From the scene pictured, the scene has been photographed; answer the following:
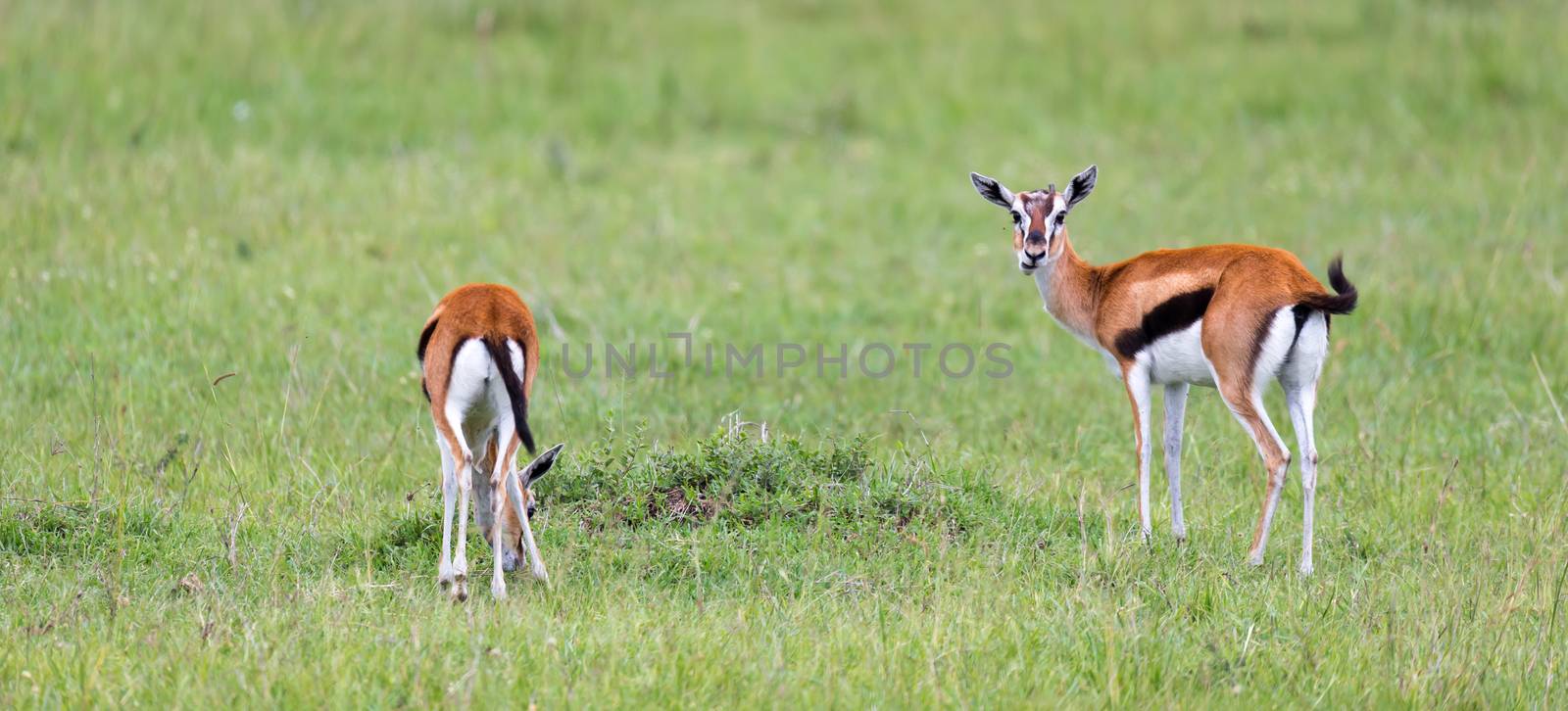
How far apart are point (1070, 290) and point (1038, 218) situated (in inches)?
17.1

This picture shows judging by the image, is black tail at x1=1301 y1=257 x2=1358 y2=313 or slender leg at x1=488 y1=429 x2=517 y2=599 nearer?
slender leg at x1=488 y1=429 x2=517 y2=599

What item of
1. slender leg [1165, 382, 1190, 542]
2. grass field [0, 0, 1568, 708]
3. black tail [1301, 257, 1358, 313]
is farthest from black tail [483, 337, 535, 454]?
black tail [1301, 257, 1358, 313]

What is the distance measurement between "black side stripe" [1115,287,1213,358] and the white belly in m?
0.02

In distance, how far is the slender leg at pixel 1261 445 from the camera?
5.54 metres

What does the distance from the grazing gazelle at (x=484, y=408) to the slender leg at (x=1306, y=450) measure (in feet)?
8.57

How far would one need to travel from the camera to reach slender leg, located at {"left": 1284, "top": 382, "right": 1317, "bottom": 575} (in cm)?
544

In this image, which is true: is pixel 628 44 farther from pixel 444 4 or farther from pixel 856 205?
pixel 856 205

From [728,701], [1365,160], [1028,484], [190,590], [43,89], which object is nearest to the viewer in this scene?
[728,701]

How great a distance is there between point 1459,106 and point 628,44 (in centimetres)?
719

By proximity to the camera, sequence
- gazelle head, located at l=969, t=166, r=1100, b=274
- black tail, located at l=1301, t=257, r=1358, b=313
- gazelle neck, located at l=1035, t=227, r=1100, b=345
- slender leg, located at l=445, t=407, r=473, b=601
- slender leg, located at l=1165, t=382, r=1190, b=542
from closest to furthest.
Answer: slender leg, located at l=445, t=407, r=473, b=601 → black tail, located at l=1301, t=257, r=1358, b=313 → slender leg, located at l=1165, t=382, r=1190, b=542 → gazelle head, located at l=969, t=166, r=1100, b=274 → gazelle neck, located at l=1035, t=227, r=1100, b=345

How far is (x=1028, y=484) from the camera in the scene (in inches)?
246

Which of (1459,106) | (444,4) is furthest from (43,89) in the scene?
(1459,106)

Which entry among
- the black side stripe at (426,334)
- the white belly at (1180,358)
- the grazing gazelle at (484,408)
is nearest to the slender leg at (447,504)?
the grazing gazelle at (484,408)

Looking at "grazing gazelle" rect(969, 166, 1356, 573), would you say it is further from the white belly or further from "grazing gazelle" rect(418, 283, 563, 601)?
"grazing gazelle" rect(418, 283, 563, 601)
